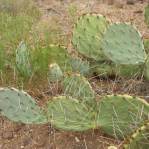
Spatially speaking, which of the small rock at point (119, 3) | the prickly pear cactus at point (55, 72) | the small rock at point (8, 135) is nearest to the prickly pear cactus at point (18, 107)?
the small rock at point (8, 135)

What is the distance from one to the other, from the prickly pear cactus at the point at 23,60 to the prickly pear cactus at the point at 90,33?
397 mm

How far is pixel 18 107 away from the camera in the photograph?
3.26m

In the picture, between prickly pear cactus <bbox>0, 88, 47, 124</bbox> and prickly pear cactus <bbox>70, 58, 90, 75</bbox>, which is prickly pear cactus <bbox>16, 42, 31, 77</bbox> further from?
prickly pear cactus <bbox>0, 88, 47, 124</bbox>

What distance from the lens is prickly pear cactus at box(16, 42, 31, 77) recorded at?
3.94m

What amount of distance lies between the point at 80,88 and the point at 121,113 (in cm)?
43

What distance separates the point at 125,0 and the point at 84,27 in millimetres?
2297

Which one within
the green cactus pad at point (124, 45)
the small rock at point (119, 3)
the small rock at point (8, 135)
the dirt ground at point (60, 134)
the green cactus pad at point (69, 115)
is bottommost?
the small rock at point (8, 135)

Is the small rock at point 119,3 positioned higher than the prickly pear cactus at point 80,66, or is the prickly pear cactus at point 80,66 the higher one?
the small rock at point 119,3

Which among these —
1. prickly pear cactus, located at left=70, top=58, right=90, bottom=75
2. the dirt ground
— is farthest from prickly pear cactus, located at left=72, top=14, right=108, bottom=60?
the dirt ground

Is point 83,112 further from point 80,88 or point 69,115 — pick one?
point 80,88

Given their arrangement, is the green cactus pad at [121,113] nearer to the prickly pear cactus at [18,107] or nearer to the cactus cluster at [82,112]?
the cactus cluster at [82,112]

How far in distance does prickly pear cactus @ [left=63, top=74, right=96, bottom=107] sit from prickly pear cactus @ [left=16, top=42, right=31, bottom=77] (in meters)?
0.54

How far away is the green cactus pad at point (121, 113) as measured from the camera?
305 centimetres

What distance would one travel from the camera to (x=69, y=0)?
6398 mm
